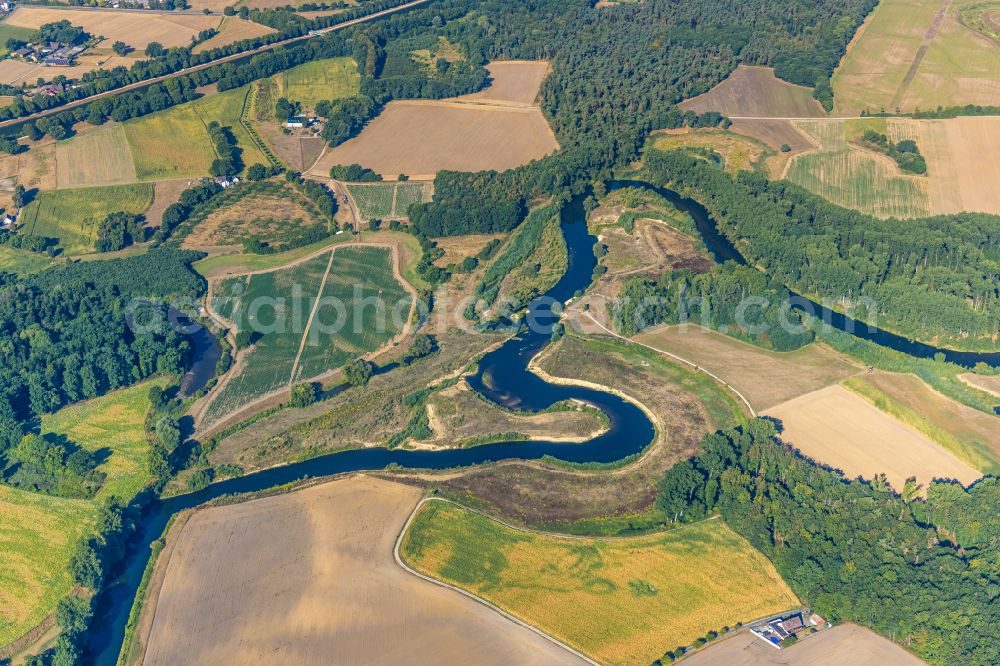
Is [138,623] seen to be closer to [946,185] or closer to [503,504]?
[503,504]

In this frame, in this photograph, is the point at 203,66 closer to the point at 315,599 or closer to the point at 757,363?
the point at 757,363

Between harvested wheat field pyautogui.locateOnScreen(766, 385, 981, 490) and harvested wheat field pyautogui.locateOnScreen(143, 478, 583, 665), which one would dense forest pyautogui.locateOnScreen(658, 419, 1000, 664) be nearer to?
harvested wheat field pyautogui.locateOnScreen(766, 385, 981, 490)

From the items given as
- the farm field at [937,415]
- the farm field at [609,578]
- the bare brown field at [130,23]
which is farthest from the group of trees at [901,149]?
the bare brown field at [130,23]

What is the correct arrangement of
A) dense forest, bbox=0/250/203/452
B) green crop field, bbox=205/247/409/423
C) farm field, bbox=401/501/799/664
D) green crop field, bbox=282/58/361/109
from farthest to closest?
1. green crop field, bbox=282/58/361/109
2. green crop field, bbox=205/247/409/423
3. dense forest, bbox=0/250/203/452
4. farm field, bbox=401/501/799/664

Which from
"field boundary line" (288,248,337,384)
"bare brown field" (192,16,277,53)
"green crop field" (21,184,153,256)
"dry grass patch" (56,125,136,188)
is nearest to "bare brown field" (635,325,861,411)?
"field boundary line" (288,248,337,384)

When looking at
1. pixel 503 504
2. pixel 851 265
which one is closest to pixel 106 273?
pixel 503 504

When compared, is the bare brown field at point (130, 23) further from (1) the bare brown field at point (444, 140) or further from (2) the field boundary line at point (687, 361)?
(2) the field boundary line at point (687, 361)

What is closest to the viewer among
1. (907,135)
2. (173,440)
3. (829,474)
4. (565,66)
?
(829,474)
